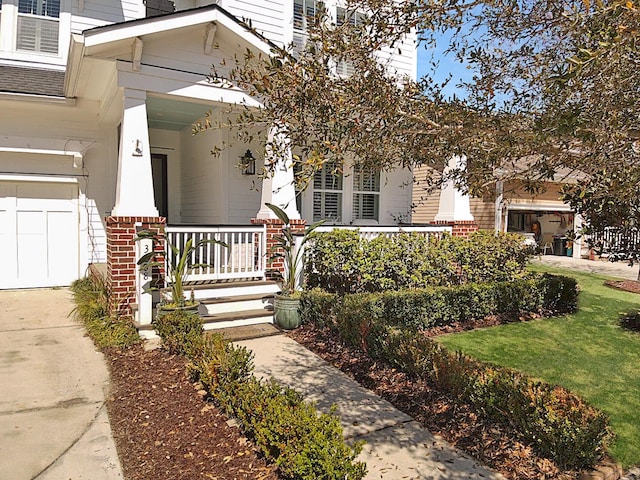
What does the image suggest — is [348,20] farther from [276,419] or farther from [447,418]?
[447,418]

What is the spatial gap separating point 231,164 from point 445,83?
6.73 metres

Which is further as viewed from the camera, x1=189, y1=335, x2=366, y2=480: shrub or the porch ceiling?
the porch ceiling

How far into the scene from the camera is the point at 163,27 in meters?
6.30

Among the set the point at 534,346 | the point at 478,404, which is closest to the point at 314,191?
the point at 534,346

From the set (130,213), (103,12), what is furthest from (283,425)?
(103,12)

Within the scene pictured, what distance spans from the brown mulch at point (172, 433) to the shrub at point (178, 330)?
1.13 ft

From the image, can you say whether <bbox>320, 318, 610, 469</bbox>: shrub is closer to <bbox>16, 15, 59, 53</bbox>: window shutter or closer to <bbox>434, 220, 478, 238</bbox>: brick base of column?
<bbox>434, 220, 478, 238</bbox>: brick base of column

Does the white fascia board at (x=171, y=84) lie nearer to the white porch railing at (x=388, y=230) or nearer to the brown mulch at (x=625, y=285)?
the white porch railing at (x=388, y=230)

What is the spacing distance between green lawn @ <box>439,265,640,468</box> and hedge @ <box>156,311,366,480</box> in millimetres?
2451

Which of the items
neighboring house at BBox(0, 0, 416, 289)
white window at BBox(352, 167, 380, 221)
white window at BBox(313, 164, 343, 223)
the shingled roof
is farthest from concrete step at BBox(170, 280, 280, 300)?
the shingled roof

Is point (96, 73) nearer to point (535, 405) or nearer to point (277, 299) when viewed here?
point (277, 299)

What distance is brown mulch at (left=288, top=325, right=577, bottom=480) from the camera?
10.7 feet

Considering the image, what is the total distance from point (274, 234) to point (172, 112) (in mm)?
3311

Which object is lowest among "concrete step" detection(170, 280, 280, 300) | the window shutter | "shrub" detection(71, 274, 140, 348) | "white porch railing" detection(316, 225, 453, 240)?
"shrub" detection(71, 274, 140, 348)
